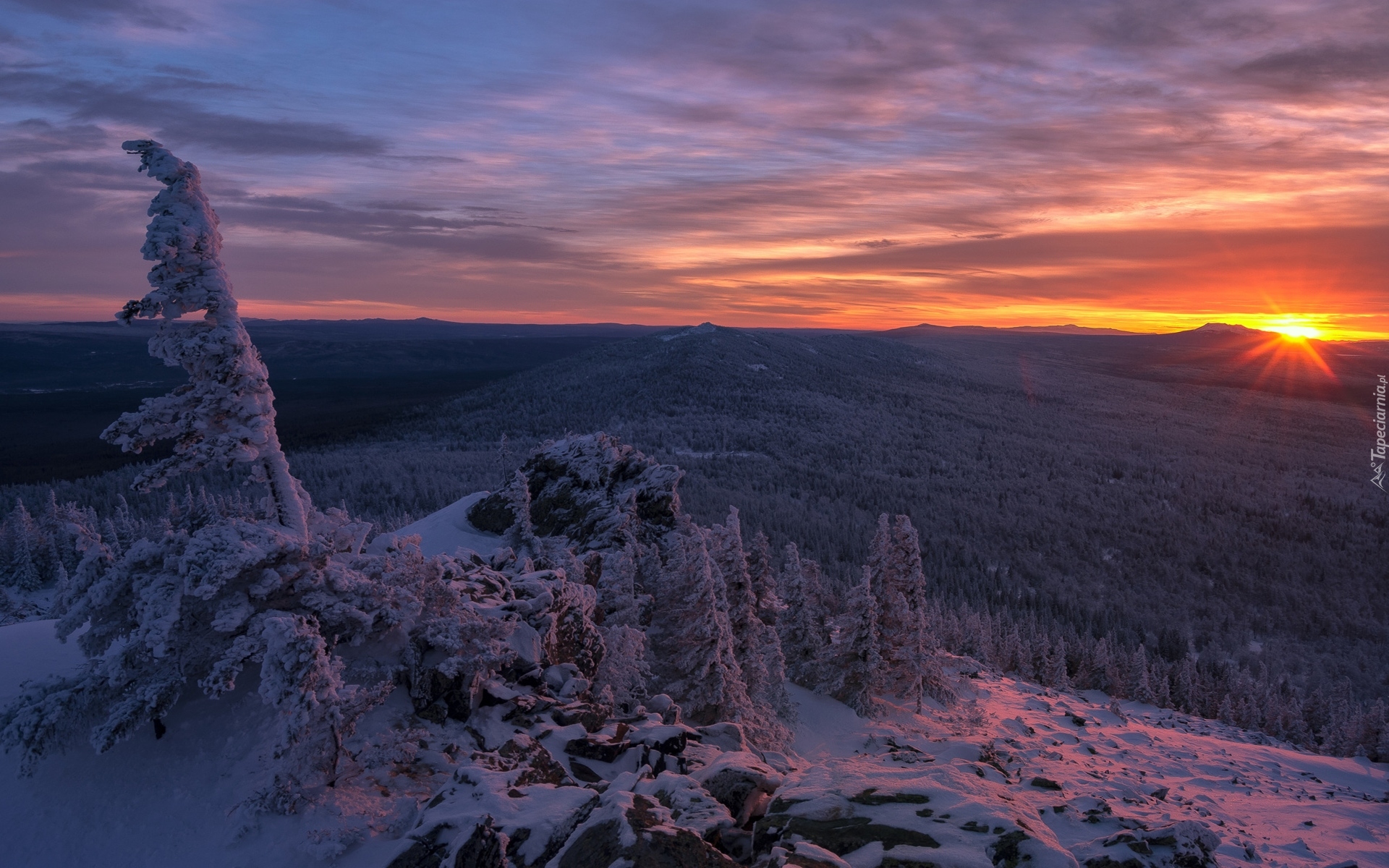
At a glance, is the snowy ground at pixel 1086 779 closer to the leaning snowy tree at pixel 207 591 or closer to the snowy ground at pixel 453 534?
the leaning snowy tree at pixel 207 591

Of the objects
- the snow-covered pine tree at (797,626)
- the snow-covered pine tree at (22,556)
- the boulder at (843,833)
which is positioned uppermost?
the boulder at (843,833)

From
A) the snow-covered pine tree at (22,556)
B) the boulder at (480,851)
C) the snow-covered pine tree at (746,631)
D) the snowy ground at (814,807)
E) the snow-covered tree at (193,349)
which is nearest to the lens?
the boulder at (480,851)

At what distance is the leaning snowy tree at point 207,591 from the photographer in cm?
1074

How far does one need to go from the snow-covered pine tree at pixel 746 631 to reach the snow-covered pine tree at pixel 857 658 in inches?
151

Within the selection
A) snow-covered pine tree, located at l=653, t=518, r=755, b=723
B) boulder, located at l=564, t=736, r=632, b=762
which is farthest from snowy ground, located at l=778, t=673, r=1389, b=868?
snow-covered pine tree, located at l=653, t=518, r=755, b=723

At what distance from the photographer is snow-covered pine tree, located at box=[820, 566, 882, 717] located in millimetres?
30562

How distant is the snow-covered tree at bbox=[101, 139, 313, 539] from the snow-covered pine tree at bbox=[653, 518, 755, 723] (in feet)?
44.8

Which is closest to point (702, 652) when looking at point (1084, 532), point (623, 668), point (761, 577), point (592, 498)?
point (623, 668)

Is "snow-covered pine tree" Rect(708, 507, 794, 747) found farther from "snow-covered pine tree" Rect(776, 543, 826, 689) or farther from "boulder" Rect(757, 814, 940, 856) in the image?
"boulder" Rect(757, 814, 940, 856)

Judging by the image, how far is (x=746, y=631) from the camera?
2773cm

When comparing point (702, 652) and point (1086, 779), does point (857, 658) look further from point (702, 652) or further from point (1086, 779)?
point (702, 652)

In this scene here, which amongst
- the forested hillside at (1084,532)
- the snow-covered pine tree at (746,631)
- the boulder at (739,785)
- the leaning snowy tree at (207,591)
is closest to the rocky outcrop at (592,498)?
the snow-covered pine tree at (746,631)

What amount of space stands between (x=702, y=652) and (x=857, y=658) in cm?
1128

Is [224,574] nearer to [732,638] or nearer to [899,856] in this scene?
[899,856]
